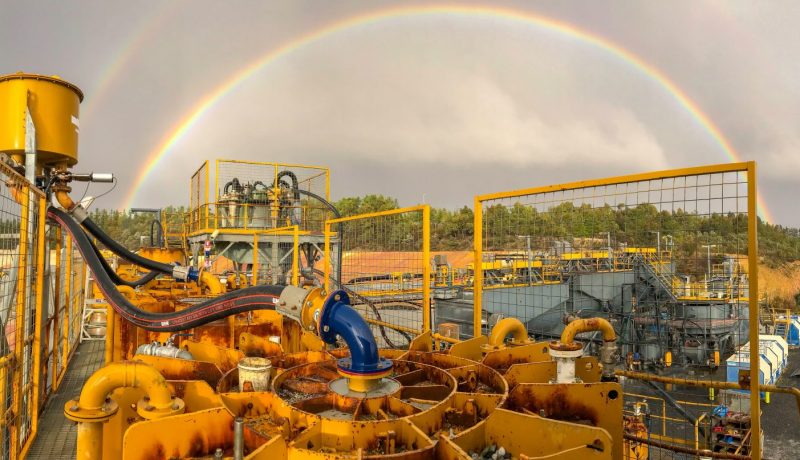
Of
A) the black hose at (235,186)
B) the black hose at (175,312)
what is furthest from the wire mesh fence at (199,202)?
the black hose at (175,312)

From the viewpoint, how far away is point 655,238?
3975 millimetres

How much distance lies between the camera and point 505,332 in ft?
12.6

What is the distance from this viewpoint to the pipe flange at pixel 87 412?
6.75ft

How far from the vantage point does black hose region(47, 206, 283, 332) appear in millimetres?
3271

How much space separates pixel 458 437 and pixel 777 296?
146 ft

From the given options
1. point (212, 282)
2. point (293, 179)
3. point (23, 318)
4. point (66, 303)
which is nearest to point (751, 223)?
point (23, 318)

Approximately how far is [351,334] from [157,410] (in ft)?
3.18

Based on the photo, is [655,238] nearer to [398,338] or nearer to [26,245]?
[398,338]

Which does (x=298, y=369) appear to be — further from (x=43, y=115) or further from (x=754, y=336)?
(x=43, y=115)

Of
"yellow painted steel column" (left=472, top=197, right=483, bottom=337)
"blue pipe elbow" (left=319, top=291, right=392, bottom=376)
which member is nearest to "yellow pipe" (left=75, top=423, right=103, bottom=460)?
"blue pipe elbow" (left=319, top=291, right=392, bottom=376)

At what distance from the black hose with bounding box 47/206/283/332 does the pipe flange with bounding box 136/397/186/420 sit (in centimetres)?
90

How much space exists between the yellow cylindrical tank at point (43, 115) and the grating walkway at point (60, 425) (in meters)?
2.66

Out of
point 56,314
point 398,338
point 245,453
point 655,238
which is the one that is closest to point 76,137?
point 56,314

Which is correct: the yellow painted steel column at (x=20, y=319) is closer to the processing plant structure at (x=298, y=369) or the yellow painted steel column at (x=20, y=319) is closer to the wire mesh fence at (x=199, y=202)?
the processing plant structure at (x=298, y=369)
